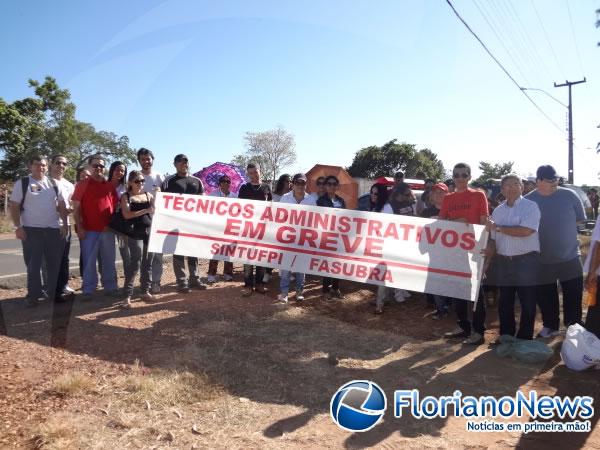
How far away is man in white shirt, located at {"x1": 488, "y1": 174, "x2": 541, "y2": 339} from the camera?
14.4ft

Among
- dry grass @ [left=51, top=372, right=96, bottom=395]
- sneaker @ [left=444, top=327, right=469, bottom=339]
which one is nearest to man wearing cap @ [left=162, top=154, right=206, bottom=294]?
dry grass @ [left=51, top=372, right=96, bottom=395]

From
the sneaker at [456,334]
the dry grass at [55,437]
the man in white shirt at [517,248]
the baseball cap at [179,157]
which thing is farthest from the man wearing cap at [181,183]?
the man in white shirt at [517,248]

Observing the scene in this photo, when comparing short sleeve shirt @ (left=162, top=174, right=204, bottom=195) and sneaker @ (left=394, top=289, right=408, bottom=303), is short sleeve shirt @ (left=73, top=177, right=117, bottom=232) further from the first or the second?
sneaker @ (left=394, top=289, right=408, bottom=303)

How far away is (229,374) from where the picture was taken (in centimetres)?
385

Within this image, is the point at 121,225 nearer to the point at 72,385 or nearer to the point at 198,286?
the point at 198,286

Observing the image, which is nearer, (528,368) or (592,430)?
(592,430)

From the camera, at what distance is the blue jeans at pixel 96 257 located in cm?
568

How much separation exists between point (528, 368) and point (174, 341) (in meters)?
3.76

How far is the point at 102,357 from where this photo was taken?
162 inches

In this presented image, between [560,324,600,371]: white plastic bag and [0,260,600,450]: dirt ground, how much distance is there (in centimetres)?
12

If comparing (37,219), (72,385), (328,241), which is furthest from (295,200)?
(72,385)

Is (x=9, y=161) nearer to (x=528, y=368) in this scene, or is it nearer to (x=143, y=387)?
(x=143, y=387)

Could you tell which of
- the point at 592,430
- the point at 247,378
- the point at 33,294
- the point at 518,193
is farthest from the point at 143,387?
the point at 518,193

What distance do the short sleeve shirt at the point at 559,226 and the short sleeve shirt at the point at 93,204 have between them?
221 inches
